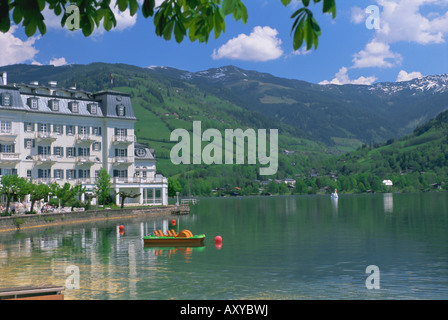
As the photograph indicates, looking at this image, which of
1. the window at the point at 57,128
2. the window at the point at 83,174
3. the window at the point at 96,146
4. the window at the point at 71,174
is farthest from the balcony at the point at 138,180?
the window at the point at 57,128

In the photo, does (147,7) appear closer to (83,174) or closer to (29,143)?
(29,143)

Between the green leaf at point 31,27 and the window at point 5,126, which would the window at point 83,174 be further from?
the green leaf at point 31,27

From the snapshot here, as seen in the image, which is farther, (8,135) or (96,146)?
(96,146)

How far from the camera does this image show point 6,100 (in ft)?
285

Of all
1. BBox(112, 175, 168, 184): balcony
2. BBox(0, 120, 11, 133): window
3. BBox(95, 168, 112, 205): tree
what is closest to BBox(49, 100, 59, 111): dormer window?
BBox(0, 120, 11, 133): window

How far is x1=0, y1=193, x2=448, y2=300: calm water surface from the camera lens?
1145 inches

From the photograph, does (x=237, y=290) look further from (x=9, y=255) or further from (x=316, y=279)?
(x=9, y=255)

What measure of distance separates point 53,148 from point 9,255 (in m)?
53.6

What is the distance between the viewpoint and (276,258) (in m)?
42.6

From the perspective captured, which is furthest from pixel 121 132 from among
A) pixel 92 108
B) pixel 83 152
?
pixel 83 152

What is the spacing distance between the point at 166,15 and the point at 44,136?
9021 cm

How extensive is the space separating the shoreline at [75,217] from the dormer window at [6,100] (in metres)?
22.3

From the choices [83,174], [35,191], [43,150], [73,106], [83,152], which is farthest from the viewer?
[83,152]
